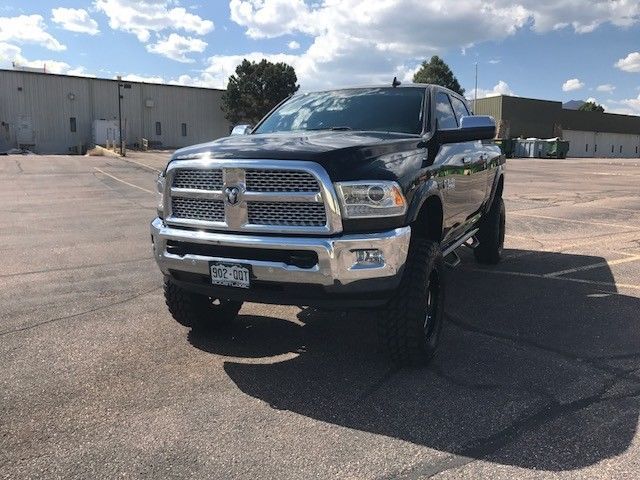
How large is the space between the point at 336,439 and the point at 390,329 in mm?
923

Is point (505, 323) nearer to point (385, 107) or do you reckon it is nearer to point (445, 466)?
point (385, 107)

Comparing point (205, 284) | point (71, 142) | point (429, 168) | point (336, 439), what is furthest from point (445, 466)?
point (71, 142)

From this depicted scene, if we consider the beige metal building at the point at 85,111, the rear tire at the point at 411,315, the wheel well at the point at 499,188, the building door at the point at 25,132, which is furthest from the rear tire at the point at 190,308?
the building door at the point at 25,132

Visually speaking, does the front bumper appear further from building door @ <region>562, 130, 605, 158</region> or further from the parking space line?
building door @ <region>562, 130, 605, 158</region>

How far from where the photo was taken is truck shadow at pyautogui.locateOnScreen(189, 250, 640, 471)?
3090 millimetres

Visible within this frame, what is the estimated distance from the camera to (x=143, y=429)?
315cm

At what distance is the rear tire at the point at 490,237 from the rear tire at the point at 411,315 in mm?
3539

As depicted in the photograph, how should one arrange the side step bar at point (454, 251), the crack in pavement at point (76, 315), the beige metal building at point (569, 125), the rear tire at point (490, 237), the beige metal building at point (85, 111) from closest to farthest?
the crack in pavement at point (76, 315) → the side step bar at point (454, 251) → the rear tire at point (490, 237) → the beige metal building at point (85, 111) → the beige metal building at point (569, 125)

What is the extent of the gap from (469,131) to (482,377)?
1.87 meters

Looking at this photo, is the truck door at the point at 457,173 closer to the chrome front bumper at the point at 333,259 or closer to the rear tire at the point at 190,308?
Result: the chrome front bumper at the point at 333,259

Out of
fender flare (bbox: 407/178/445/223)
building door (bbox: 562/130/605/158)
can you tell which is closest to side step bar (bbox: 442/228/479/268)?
fender flare (bbox: 407/178/445/223)

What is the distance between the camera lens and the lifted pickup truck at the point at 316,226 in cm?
348

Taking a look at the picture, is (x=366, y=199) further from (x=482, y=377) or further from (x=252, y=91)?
(x=252, y=91)

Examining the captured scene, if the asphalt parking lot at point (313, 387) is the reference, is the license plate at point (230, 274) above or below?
above
